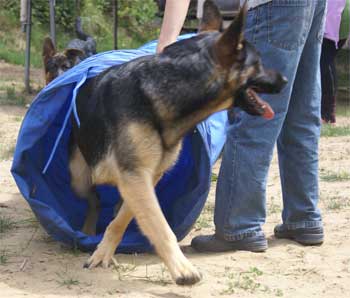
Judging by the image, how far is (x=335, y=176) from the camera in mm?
6023

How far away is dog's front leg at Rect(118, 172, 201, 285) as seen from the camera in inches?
127

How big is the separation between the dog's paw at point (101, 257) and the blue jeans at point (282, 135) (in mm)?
665

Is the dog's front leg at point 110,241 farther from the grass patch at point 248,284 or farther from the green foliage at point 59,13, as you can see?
the green foliage at point 59,13

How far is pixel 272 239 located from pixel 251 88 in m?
1.26

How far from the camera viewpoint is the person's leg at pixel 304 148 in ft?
13.4

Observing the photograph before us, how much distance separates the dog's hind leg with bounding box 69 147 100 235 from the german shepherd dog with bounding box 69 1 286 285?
694mm

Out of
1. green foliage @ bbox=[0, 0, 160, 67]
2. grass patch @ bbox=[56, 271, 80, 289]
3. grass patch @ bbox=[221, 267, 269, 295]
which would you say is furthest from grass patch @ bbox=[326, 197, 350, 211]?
green foliage @ bbox=[0, 0, 160, 67]

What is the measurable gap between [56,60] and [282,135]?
4.88 m

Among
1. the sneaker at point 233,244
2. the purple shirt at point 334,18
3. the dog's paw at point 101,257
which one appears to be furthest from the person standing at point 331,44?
the dog's paw at point 101,257

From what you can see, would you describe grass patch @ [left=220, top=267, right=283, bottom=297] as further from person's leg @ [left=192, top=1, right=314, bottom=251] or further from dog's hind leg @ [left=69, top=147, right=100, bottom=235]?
dog's hind leg @ [left=69, top=147, right=100, bottom=235]

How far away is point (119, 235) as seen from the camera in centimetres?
380

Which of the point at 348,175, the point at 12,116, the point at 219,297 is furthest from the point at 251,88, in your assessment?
the point at 12,116

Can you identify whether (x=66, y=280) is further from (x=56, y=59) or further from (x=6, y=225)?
(x=56, y=59)

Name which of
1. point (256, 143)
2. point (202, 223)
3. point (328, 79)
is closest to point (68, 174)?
point (202, 223)
